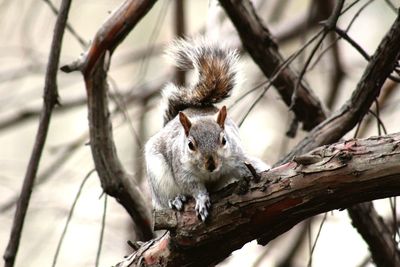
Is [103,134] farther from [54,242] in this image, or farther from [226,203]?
[54,242]

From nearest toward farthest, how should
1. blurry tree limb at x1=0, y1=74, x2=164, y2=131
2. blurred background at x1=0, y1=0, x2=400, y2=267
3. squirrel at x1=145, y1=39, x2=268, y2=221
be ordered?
squirrel at x1=145, y1=39, x2=268, y2=221 < blurred background at x1=0, y1=0, x2=400, y2=267 < blurry tree limb at x1=0, y1=74, x2=164, y2=131

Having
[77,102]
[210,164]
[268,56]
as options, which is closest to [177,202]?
[210,164]

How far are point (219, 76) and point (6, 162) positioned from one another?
5.24ft

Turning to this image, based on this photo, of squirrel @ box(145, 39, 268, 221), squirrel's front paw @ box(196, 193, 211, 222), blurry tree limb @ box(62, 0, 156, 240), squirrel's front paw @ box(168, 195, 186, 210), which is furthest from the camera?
blurry tree limb @ box(62, 0, 156, 240)

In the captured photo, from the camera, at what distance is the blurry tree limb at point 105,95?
2262 millimetres

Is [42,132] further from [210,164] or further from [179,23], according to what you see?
[179,23]

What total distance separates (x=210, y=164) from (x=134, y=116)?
1.53m

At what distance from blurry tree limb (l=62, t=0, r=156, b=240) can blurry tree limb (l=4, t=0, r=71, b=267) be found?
0.20ft

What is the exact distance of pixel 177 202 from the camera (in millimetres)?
1969

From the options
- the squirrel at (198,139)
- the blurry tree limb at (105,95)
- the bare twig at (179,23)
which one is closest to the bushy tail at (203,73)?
the squirrel at (198,139)

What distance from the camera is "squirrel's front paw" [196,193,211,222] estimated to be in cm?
173

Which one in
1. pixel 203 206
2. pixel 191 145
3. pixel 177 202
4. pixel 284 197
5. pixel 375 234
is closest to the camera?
pixel 284 197

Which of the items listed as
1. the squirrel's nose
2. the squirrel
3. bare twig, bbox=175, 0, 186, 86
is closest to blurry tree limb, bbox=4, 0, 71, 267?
the squirrel

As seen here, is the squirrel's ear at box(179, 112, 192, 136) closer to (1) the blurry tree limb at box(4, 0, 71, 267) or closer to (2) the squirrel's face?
(2) the squirrel's face
